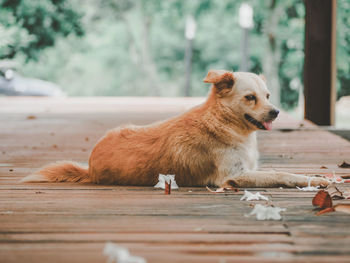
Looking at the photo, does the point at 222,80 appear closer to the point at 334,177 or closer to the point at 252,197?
the point at 252,197

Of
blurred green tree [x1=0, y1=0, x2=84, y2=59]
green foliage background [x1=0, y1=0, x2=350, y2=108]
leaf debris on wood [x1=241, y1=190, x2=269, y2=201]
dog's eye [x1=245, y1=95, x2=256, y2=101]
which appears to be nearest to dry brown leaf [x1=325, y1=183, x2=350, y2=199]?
leaf debris on wood [x1=241, y1=190, x2=269, y2=201]

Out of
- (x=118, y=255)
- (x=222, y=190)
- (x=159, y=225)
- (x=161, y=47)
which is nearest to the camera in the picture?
(x=118, y=255)

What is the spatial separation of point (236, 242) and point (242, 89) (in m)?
1.44

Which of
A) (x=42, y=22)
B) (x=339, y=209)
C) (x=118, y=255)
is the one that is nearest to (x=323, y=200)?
(x=339, y=209)

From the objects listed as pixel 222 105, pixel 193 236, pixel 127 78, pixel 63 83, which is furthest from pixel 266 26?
pixel 193 236

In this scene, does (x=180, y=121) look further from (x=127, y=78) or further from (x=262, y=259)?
(x=127, y=78)

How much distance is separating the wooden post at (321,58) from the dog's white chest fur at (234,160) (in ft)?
12.6

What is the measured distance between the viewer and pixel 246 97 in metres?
3.19

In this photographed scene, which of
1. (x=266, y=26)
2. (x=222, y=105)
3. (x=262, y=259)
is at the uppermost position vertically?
(x=266, y=26)

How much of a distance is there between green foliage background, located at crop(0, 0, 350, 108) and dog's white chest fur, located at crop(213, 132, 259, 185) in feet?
50.2

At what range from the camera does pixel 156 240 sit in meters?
2.01

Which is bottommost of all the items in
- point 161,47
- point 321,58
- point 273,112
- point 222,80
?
point 273,112

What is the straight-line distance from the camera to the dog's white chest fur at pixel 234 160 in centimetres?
315

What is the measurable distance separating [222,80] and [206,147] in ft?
1.55
